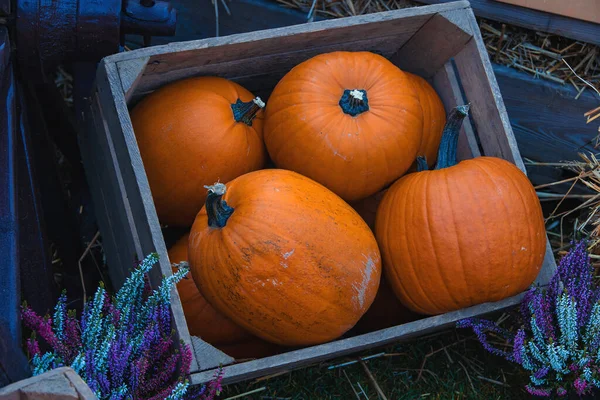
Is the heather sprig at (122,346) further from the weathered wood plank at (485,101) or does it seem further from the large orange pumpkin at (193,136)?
the weathered wood plank at (485,101)

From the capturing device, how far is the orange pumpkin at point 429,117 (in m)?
2.28

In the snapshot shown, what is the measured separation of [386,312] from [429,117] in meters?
0.67

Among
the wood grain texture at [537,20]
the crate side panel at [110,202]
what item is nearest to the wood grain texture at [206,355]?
the crate side panel at [110,202]

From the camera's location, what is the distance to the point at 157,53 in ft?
6.44

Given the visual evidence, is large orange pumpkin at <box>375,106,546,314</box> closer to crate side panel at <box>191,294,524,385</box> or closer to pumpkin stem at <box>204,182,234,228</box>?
crate side panel at <box>191,294,524,385</box>

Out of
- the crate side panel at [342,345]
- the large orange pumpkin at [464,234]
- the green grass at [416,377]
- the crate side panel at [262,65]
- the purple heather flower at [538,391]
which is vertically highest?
the crate side panel at [262,65]

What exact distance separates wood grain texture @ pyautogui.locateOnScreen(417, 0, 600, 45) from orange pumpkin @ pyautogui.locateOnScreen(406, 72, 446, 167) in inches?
17.2

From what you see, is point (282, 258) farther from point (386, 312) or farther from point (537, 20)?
point (537, 20)

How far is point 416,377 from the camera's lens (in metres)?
2.52

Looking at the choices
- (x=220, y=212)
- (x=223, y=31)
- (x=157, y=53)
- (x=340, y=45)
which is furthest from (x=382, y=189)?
(x=223, y=31)

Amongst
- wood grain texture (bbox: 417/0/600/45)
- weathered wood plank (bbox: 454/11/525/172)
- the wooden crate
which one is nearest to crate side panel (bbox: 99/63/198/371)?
the wooden crate

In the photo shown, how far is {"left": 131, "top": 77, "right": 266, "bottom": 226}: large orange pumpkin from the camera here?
80.8 inches

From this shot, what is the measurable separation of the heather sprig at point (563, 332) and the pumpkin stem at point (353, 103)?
68 centimetres

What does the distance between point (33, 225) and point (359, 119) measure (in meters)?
0.97
